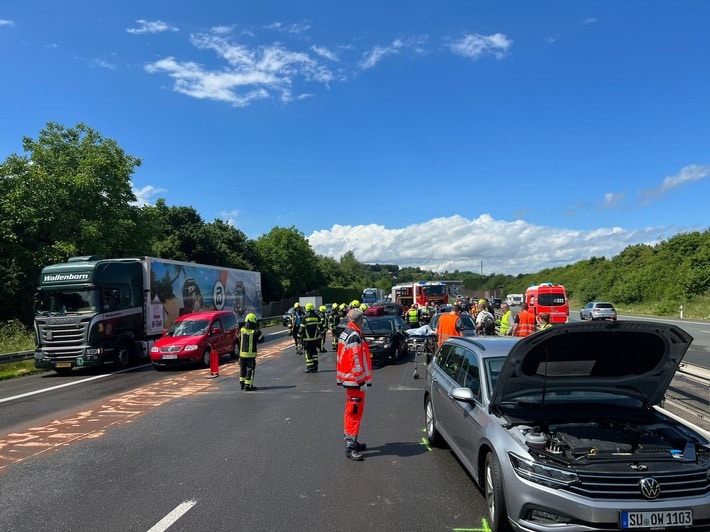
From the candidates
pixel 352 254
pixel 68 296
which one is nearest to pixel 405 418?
pixel 68 296

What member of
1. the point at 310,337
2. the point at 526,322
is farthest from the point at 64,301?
the point at 526,322

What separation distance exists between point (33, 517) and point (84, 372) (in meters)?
13.9

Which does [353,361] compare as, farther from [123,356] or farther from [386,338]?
[123,356]

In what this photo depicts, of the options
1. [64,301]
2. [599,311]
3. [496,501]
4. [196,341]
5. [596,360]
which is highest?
[64,301]

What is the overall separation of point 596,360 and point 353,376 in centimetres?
285

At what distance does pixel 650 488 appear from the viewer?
3670 millimetres

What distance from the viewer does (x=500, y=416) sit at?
4.59m

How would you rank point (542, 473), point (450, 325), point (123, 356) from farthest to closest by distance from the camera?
point (123, 356) → point (450, 325) → point (542, 473)

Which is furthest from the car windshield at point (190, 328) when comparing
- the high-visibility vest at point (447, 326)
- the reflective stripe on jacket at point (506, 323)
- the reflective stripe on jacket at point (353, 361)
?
the reflective stripe on jacket at point (353, 361)

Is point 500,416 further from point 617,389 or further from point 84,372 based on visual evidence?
point 84,372

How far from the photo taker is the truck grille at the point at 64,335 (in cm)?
1599

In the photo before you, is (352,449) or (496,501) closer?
(496,501)

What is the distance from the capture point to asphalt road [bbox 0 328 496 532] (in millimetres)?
4773

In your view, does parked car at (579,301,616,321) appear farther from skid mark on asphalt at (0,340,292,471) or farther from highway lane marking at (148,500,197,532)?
highway lane marking at (148,500,197,532)
